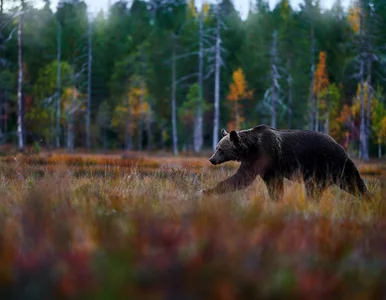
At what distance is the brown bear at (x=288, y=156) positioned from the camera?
7465mm

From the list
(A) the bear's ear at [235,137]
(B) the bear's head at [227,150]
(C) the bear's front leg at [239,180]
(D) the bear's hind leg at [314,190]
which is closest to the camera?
(D) the bear's hind leg at [314,190]

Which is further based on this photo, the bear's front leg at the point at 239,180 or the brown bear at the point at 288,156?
the brown bear at the point at 288,156

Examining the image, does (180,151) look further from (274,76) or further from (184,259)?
(184,259)

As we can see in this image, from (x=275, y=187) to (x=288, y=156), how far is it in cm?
86

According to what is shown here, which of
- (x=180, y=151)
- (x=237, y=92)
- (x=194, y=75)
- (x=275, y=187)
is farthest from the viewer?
(x=194, y=75)

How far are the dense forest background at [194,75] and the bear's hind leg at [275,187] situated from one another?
29.0m

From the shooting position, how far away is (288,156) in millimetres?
7629

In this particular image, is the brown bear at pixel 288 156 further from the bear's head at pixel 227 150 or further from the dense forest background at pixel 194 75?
the dense forest background at pixel 194 75

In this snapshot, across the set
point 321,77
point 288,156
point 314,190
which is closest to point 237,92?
point 321,77

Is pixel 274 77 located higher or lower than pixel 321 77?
lower

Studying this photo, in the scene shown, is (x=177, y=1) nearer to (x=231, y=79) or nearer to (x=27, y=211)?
(x=231, y=79)

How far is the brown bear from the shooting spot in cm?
746

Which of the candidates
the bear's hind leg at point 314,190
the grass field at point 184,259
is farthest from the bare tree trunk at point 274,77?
the grass field at point 184,259

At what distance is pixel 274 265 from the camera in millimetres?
2566
